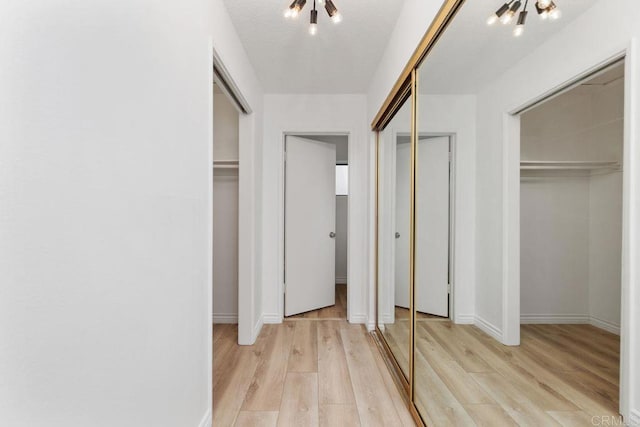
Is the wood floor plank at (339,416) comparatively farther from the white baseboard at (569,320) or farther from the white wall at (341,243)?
the white wall at (341,243)

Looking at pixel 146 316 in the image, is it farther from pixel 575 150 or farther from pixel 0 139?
pixel 575 150

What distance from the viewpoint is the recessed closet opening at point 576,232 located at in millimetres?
600

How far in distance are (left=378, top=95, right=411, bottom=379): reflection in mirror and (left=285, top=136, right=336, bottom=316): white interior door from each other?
0.98m

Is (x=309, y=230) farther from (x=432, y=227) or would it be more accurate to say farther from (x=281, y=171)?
(x=432, y=227)

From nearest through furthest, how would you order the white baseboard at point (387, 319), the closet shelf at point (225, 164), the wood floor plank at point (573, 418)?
1. the wood floor plank at point (573, 418)
2. the white baseboard at point (387, 319)
3. the closet shelf at point (225, 164)

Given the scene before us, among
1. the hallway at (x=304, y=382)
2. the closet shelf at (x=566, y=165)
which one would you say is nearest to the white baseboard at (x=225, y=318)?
the hallway at (x=304, y=382)

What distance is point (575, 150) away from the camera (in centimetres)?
70

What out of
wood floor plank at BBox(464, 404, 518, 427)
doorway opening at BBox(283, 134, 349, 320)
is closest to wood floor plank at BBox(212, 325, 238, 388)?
doorway opening at BBox(283, 134, 349, 320)

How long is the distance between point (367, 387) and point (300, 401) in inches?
19.3

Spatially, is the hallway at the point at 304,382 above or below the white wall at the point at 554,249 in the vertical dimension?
below

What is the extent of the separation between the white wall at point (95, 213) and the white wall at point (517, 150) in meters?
1.14

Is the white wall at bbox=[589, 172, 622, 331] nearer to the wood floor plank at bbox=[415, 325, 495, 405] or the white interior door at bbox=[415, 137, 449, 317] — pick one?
A: the wood floor plank at bbox=[415, 325, 495, 405]

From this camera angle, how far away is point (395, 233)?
8.09 feet

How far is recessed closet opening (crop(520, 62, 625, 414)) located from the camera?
60 cm
